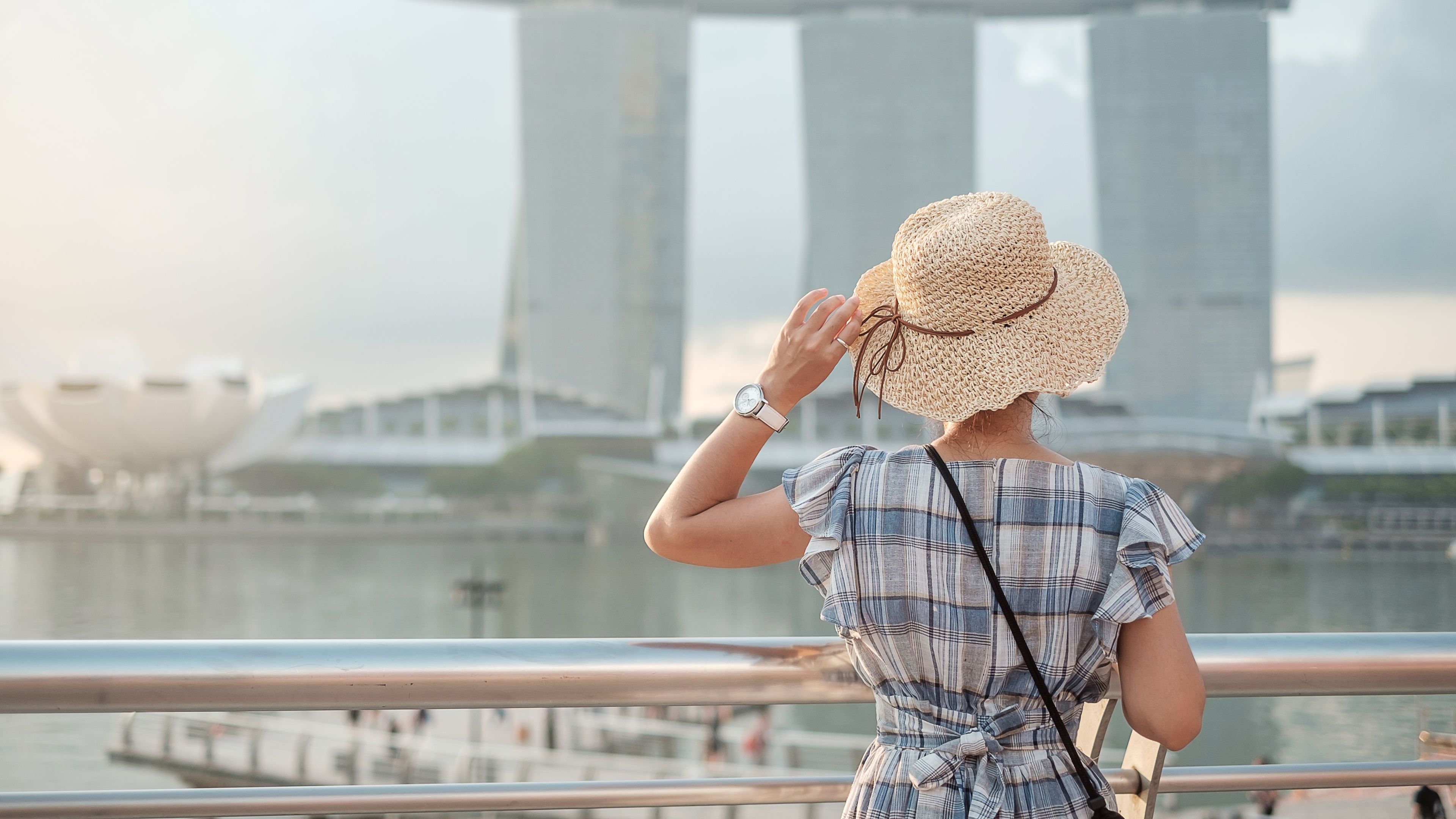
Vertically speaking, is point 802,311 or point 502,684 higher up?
point 802,311

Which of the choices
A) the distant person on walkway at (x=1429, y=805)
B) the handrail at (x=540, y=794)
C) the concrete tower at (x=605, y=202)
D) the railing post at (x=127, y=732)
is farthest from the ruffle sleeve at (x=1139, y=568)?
the concrete tower at (x=605, y=202)

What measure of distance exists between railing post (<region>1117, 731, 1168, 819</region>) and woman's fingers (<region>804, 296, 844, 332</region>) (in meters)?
0.33

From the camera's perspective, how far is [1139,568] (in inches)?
20.7

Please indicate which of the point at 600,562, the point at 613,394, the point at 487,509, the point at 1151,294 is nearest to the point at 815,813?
the point at 600,562

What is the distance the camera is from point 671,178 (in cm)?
4178

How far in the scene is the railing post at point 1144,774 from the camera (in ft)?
2.25

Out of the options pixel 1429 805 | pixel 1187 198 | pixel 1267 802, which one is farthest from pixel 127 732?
pixel 1187 198

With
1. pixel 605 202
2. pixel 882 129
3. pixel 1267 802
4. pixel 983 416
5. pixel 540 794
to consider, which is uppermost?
pixel 882 129

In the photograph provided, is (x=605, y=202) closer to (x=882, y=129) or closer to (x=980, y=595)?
(x=882, y=129)

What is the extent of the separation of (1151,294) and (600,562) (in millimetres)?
24798

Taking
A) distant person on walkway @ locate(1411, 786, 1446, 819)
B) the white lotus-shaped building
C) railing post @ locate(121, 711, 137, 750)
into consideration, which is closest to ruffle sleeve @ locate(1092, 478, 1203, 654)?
distant person on walkway @ locate(1411, 786, 1446, 819)

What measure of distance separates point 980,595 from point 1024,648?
0.03 meters

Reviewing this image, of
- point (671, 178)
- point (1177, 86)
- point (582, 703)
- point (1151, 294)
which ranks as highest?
point (1177, 86)

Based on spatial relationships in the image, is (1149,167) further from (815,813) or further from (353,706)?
(353,706)
